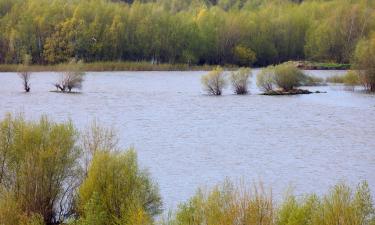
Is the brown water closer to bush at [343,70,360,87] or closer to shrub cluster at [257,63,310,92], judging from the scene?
bush at [343,70,360,87]

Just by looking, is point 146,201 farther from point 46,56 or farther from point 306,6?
point 306,6

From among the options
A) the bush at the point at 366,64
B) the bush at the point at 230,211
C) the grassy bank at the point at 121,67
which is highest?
the bush at the point at 366,64

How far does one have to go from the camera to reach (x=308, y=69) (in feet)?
366

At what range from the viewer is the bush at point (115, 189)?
19562mm

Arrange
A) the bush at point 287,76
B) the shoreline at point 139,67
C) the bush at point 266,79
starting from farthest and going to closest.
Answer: the shoreline at point 139,67
the bush at point 266,79
the bush at point 287,76

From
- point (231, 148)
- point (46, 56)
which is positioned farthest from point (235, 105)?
point (46, 56)

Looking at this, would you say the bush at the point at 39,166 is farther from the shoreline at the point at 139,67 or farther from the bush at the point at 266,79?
the shoreline at the point at 139,67

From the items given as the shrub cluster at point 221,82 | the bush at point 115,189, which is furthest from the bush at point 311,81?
the bush at point 115,189

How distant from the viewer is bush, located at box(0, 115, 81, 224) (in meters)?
21.0

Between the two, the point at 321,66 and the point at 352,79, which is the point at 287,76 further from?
the point at 321,66

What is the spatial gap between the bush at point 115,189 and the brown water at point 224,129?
5.15 m

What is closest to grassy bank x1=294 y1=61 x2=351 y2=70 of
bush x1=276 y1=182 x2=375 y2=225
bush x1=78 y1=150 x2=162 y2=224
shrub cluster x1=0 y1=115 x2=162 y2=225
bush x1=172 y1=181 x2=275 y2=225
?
shrub cluster x1=0 y1=115 x2=162 y2=225

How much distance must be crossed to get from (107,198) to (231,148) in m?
20.9

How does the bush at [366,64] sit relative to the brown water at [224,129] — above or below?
above
